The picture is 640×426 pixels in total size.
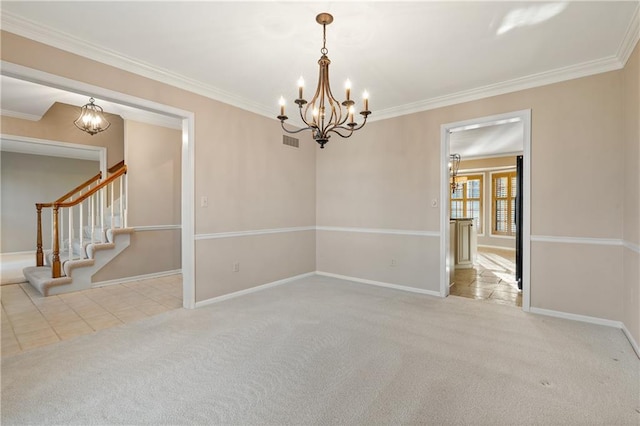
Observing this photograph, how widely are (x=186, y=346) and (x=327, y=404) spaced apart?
143 cm

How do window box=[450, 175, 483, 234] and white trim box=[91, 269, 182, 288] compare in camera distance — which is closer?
white trim box=[91, 269, 182, 288]

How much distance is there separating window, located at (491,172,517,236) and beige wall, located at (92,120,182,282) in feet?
27.8

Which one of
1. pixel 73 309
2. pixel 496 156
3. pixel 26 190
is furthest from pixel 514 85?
pixel 26 190

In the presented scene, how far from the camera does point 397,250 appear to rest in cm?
450

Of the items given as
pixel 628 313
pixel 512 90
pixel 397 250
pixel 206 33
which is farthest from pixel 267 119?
pixel 628 313

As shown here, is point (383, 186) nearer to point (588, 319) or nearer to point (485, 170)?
point (588, 319)

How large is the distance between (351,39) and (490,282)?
428 cm

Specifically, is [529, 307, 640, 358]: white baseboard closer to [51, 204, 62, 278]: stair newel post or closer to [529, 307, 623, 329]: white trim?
[529, 307, 623, 329]: white trim

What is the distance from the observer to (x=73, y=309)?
360cm

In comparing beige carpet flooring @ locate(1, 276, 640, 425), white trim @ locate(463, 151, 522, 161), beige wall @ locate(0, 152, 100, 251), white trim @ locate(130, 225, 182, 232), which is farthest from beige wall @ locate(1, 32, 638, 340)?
beige wall @ locate(0, 152, 100, 251)

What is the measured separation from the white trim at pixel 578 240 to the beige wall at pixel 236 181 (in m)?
3.30

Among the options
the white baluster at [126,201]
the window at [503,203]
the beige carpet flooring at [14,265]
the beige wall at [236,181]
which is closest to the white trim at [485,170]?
the window at [503,203]

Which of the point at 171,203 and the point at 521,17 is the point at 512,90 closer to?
the point at 521,17

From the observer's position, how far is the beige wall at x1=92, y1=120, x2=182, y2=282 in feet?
16.4
